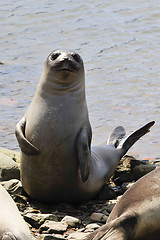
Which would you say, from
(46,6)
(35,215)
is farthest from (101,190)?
(46,6)

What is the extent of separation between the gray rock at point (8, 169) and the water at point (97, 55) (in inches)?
71.4

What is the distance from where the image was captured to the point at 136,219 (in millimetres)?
3949

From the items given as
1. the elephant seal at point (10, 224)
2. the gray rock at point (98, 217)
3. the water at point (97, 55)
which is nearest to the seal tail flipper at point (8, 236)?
the elephant seal at point (10, 224)

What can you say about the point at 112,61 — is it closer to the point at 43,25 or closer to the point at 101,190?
the point at 43,25

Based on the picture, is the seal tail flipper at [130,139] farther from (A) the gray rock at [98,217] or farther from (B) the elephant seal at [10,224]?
(B) the elephant seal at [10,224]

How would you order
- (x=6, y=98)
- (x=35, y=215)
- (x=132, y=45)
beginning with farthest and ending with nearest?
(x=132, y=45) → (x=6, y=98) → (x=35, y=215)

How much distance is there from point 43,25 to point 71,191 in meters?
9.73

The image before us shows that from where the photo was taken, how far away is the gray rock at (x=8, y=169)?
18.3 ft

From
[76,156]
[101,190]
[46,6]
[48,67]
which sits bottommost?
[46,6]

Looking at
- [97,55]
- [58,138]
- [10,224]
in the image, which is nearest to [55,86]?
[58,138]

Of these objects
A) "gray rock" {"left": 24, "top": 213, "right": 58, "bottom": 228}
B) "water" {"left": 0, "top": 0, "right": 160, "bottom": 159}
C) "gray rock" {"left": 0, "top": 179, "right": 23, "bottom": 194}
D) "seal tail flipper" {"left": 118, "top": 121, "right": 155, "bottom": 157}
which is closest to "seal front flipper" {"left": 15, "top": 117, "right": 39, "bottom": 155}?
"gray rock" {"left": 0, "top": 179, "right": 23, "bottom": 194}

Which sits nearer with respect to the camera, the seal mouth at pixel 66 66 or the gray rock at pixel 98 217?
the gray rock at pixel 98 217

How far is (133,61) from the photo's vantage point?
11469 mm

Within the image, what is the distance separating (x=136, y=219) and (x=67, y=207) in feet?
4.71
